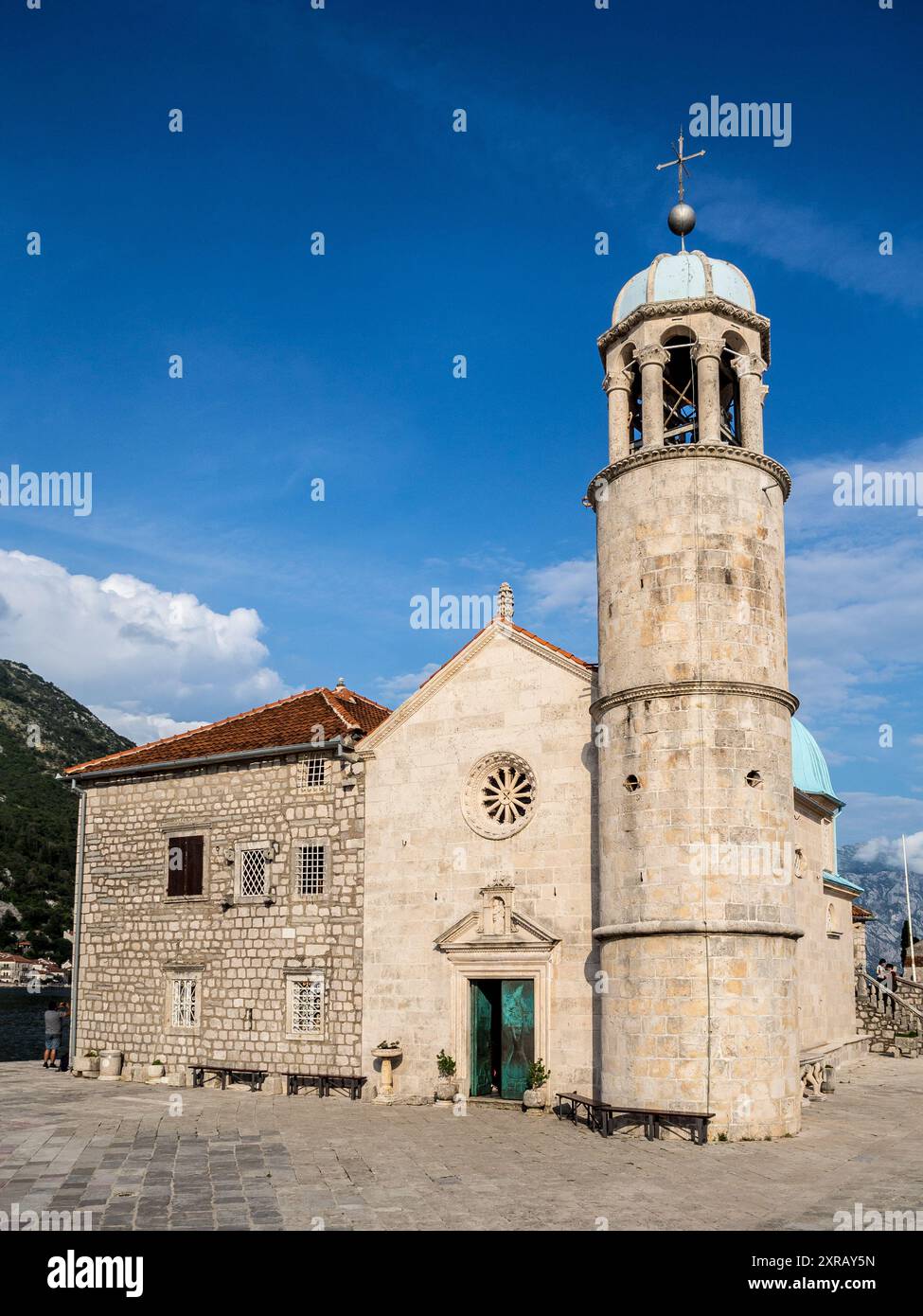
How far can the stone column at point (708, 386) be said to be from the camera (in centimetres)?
2289

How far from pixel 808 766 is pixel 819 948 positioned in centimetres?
832

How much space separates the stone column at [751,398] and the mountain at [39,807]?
67.5m

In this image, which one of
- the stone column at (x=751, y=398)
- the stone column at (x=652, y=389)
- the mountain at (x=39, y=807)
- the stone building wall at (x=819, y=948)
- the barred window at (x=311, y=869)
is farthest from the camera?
the mountain at (x=39, y=807)

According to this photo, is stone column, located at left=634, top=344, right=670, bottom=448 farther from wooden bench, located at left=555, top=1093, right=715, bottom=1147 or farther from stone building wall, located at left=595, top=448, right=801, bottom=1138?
wooden bench, located at left=555, top=1093, right=715, bottom=1147

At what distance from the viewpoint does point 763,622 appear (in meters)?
22.1

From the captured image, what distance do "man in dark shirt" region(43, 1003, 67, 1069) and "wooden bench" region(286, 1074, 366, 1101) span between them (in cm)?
890

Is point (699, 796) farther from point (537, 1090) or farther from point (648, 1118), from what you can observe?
point (537, 1090)

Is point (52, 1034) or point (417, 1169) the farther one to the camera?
point (52, 1034)

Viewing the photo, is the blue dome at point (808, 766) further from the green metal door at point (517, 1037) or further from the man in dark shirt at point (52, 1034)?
the man in dark shirt at point (52, 1034)

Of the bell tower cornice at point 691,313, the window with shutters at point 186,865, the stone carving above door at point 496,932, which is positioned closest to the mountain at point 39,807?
the window with shutters at point 186,865

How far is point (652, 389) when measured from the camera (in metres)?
23.5

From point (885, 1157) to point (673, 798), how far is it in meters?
6.55

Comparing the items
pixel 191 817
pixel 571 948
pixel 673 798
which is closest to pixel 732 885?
pixel 673 798

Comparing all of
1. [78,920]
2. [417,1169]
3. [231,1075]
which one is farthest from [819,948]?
[78,920]
